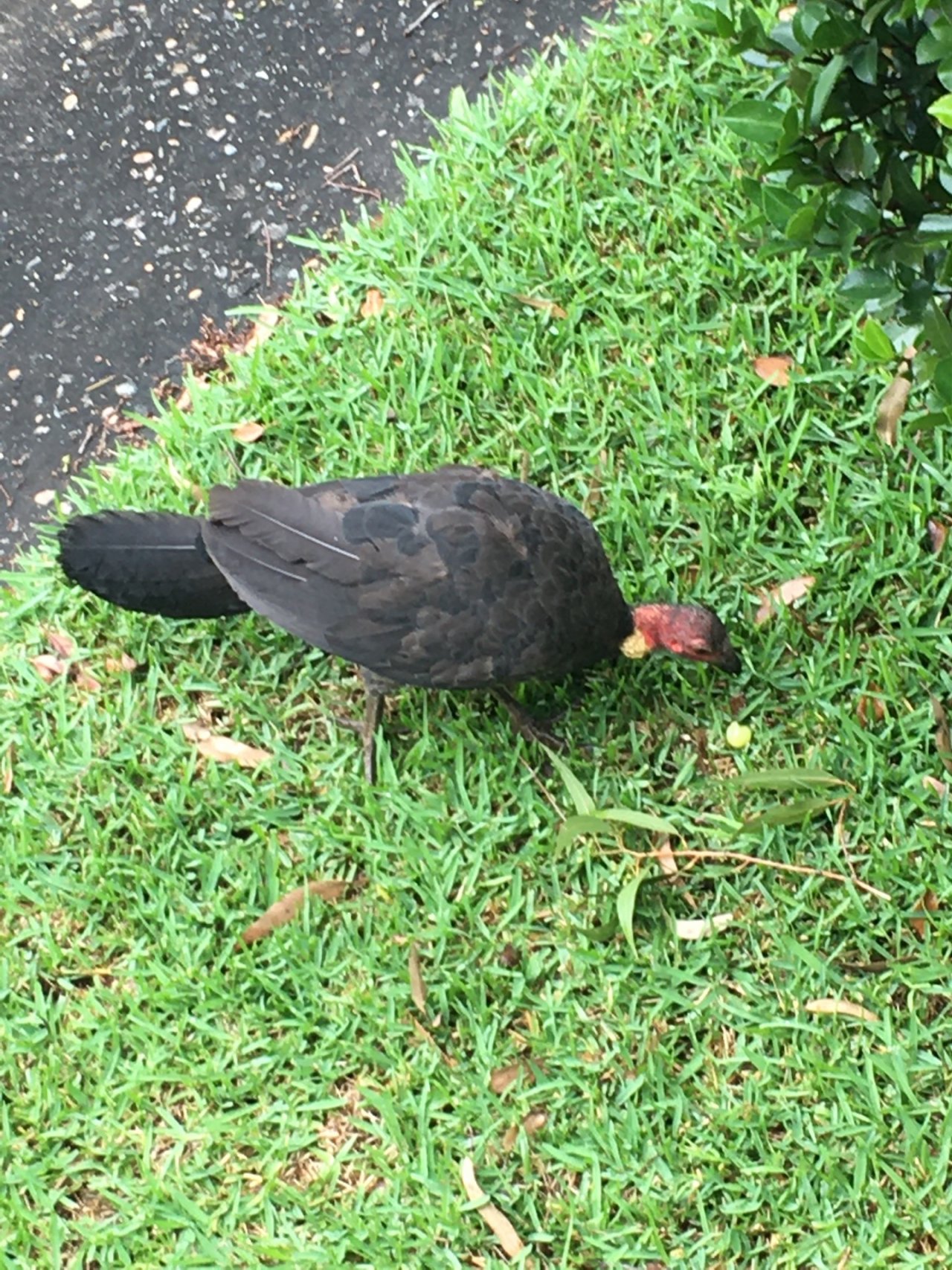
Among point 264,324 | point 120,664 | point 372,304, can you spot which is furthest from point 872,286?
point 264,324

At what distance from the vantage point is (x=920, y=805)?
3.16m

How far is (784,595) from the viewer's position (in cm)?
350

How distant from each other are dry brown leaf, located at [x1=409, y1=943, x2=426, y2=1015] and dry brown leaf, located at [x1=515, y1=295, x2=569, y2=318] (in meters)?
2.10

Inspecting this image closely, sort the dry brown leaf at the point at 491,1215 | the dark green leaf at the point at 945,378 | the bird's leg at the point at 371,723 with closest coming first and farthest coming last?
1. the dark green leaf at the point at 945,378
2. the dry brown leaf at the point at 491,1215
3. the bird's leg at the point at 371,723

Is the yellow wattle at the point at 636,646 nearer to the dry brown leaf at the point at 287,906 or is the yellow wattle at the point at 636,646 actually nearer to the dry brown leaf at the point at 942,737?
the dry brown leaf at the point at 942,737

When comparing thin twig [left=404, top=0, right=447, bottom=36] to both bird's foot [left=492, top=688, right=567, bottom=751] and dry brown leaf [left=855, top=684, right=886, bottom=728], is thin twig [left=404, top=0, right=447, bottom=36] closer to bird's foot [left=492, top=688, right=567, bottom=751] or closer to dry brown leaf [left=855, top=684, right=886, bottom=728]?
bird's foot [left=492, top=688, right=567, bottom=751]

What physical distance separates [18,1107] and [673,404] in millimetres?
2714

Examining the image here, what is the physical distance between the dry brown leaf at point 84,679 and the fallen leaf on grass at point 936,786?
2.39m

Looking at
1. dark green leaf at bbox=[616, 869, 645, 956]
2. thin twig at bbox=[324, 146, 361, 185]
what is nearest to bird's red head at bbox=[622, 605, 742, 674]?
dark green leaf at bbox=[616, 869, 645, 956]

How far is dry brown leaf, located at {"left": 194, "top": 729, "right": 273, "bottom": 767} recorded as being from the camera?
3570 millimetres

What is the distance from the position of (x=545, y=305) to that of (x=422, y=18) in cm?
162

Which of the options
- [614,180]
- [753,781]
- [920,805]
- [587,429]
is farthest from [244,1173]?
[614,180]

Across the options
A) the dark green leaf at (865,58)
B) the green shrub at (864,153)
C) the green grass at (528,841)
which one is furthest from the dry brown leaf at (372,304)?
the dark green leaf at (865,58)

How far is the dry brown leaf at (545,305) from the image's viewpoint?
405 cm
